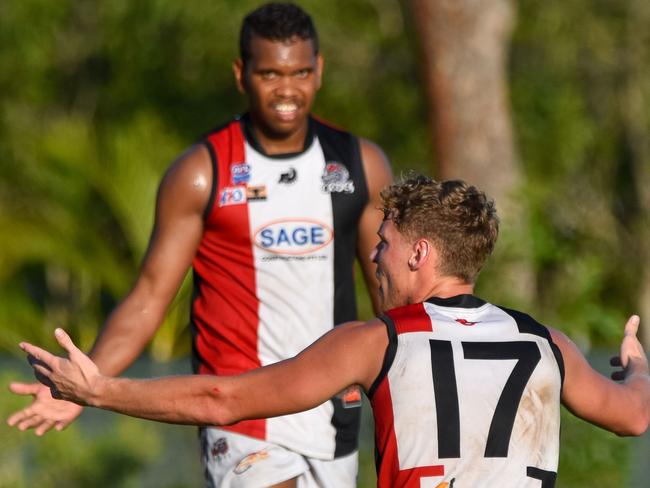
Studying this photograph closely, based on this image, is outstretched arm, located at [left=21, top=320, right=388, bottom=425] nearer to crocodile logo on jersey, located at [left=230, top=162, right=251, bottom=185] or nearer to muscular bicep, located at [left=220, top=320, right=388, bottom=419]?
muscular bicep, located at [left=220, top=320, right=388, bottom=419]

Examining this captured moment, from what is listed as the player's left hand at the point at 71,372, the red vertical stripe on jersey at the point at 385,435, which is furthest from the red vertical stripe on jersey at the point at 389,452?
the player's left hand at the point at 71,372

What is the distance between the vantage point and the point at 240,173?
572 centimetres

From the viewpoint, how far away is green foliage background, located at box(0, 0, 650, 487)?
41.6 feet

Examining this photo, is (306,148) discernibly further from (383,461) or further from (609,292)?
(609,292)

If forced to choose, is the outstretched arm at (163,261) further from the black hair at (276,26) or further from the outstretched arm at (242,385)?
the outstretched arm at (242,385)

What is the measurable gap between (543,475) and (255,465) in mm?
1849

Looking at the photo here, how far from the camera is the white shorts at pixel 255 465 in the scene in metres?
5.50

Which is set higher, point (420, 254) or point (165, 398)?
point (420, 254)

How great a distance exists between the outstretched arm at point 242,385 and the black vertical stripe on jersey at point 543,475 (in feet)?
1.65

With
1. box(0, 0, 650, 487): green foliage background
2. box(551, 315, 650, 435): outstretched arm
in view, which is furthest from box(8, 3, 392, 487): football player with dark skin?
box(0, 0, 650, 487): green foliage background

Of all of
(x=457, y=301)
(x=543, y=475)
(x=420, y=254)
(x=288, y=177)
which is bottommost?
(x=543, y=475)

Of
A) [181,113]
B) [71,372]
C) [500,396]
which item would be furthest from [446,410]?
[181,113]

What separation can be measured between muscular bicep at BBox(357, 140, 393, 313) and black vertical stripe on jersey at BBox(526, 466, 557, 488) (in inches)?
76.3

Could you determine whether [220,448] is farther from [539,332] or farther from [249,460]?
[539,332]
